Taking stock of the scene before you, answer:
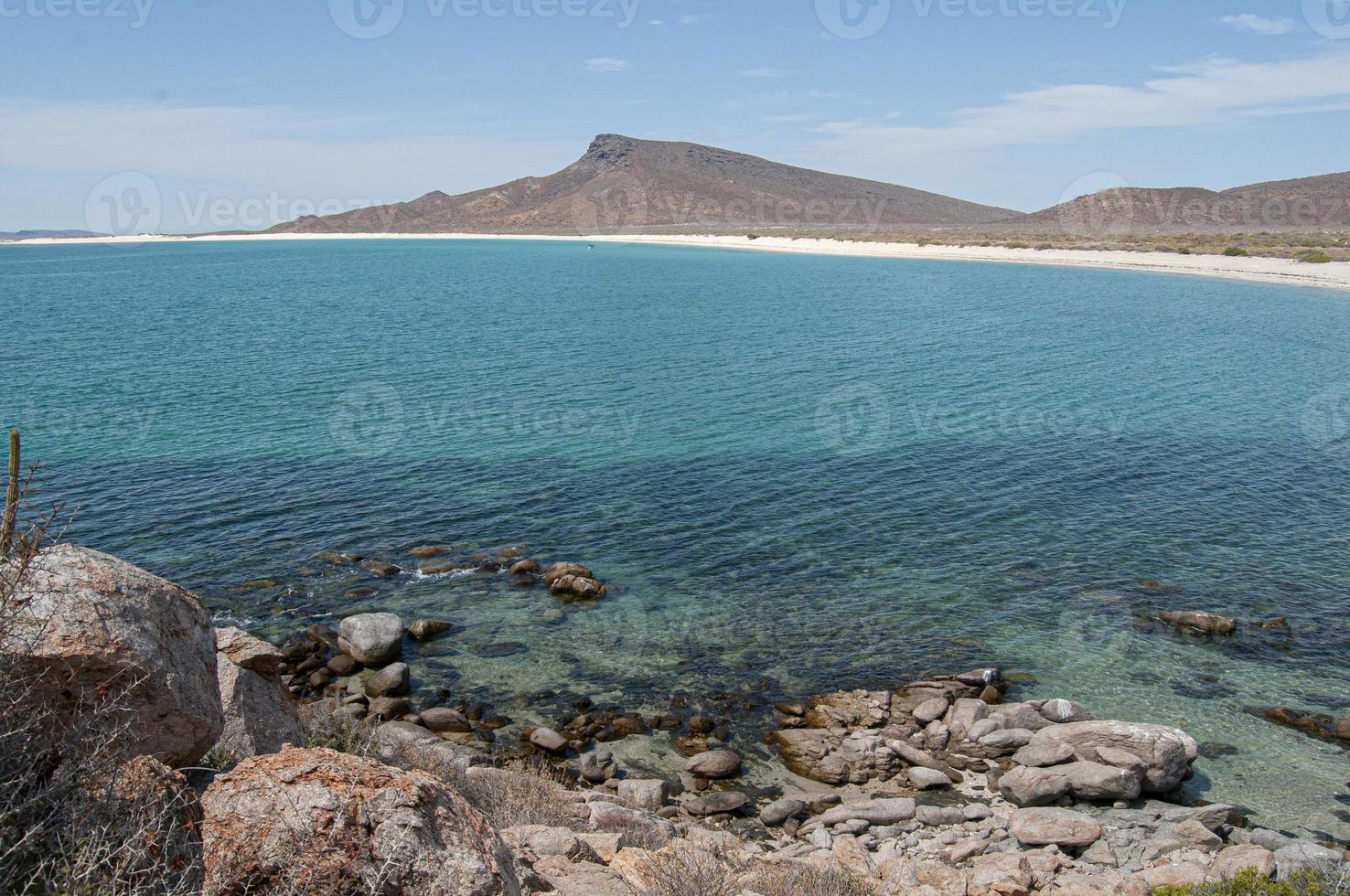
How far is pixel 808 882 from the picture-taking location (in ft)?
32.1

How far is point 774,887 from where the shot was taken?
9477mm

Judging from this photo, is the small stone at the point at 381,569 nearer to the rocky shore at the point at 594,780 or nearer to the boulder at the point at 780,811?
the rocky shore at the point at 594,780

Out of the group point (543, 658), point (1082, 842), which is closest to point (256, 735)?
point (543, 658)

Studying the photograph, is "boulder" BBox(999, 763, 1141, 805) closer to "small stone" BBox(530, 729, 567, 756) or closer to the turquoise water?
the turquoise water

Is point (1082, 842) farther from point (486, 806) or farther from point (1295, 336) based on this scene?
point (1295, 336)

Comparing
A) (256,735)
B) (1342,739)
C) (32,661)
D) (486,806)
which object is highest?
(32,661)

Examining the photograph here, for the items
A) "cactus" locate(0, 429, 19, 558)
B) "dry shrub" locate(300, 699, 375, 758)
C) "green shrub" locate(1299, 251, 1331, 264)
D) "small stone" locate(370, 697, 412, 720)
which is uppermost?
"green shrub" locate(1299, 251, 1331, 264)

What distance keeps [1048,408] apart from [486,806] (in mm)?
35213

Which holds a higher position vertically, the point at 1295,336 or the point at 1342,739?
the point at 1295,336

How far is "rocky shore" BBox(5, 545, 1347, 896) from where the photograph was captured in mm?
6285

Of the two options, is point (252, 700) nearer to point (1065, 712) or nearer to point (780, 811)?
point (780, 811)

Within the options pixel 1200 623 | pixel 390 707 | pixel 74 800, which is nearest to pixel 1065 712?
pixel 1200 623

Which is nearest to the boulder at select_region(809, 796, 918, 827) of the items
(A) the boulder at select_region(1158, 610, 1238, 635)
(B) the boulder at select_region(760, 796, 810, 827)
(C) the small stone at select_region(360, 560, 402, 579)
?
(B) the boulder at select_region(760, 796, 810, 827)

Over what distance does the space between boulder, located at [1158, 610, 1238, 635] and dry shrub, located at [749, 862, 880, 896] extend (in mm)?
12476
